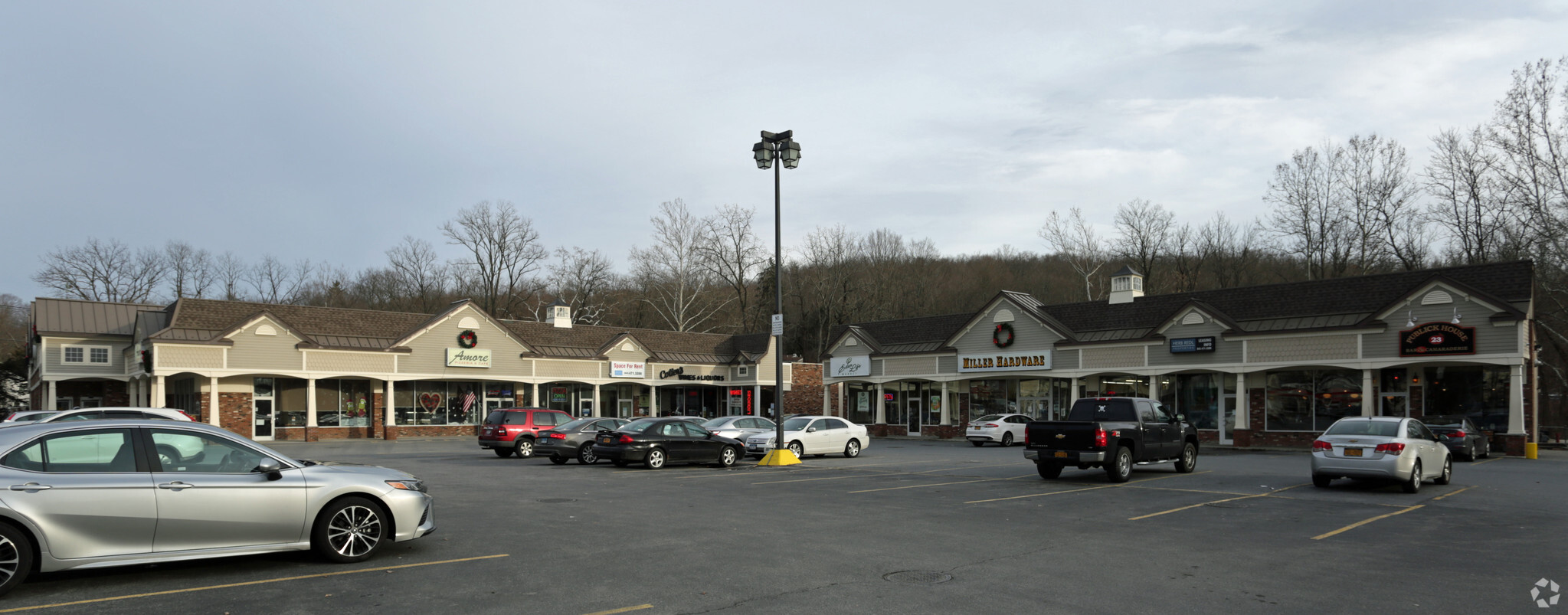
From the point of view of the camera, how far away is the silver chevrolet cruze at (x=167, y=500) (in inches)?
286

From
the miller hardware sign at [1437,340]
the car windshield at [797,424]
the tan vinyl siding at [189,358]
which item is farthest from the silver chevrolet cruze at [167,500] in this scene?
the tan vinyl siding at [189,358]

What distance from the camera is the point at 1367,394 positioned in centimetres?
3067

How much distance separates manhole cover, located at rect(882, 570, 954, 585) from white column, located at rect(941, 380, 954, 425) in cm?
3552

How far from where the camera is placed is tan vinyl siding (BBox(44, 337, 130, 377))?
4212cm

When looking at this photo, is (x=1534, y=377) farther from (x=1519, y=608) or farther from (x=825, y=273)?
(x=825, y=273)

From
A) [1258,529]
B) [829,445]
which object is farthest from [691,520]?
[829,445]

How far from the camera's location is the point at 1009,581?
8.36 meters

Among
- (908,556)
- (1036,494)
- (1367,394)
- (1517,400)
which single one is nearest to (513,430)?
(1036,494)

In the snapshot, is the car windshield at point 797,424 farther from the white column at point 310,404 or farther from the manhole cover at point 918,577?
the white column at point 310,404

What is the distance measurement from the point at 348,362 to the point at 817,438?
24908 mm

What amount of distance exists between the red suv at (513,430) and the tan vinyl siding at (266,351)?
1694cm

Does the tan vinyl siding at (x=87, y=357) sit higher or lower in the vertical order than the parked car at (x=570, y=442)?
higher

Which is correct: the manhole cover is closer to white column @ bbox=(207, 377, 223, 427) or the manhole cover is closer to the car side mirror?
the car side mirror
